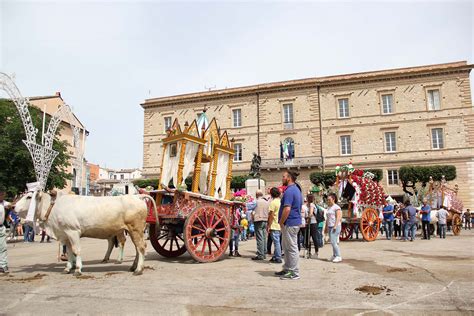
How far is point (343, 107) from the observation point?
126 feet

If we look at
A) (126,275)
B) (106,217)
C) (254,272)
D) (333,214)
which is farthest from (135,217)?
(333,214)

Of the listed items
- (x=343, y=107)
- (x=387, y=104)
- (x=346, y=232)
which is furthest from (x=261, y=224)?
(x=387, y=104)

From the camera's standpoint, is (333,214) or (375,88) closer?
(333,214)

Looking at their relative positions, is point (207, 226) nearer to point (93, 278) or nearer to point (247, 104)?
point (93, 278)

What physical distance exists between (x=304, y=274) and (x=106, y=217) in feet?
13.4

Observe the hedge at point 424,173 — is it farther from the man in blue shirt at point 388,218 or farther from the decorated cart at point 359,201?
the decorated cart at point 359,201

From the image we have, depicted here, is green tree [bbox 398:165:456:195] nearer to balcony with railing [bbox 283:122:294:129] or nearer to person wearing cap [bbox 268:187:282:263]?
balcony with railing [bbox 283:122:294:129]

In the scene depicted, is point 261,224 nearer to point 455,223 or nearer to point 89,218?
point 89,218

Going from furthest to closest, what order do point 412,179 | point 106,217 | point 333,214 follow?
1. point 412,179
2. point 333,214
3. point 106,217

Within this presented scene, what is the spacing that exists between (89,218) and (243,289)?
11.4 ft

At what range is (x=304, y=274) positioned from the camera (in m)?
7.21

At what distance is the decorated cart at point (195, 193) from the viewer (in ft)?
27.7

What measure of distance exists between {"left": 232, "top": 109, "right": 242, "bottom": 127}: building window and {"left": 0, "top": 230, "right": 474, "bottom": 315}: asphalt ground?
33.9m

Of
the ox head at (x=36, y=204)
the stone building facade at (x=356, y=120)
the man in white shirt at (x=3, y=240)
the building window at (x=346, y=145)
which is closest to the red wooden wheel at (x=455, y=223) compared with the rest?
the stone building facade at (x=356, y=120)
